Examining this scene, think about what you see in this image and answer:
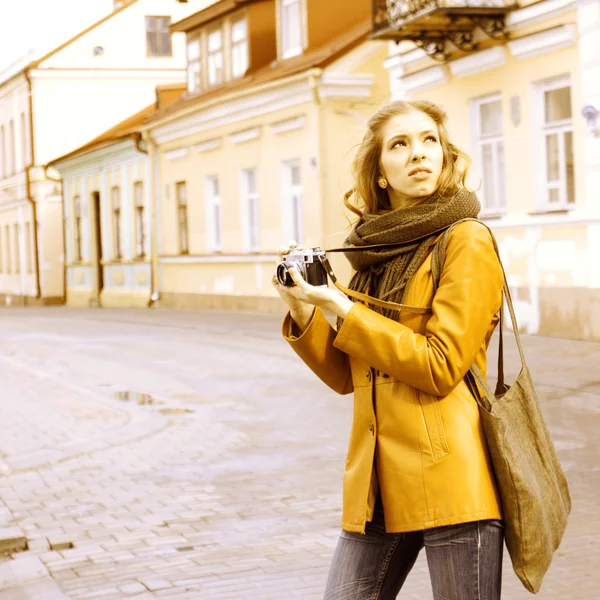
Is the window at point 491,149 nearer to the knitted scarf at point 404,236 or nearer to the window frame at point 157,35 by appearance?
the knitted scarf at point 404,236

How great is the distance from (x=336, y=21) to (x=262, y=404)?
15551mm

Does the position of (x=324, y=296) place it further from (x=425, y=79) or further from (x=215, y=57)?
(x=215, y=57)

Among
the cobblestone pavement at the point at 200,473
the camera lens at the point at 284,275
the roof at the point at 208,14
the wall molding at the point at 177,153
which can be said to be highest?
the roof at the point at 208,14

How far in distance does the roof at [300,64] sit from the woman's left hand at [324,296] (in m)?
20.1

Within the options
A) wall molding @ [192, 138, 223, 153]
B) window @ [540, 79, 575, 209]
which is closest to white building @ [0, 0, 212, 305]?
wall molding @ [192, 138, 223, 153]

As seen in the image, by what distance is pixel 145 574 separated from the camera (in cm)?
556

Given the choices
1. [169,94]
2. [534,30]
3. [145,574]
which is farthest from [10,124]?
[145,574]

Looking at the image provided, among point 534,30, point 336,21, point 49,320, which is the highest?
point 336,21

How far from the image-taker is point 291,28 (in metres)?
26.1

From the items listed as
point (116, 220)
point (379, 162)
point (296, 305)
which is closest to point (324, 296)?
point (296, 305)

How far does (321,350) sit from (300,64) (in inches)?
875

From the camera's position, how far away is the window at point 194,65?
30359 mm

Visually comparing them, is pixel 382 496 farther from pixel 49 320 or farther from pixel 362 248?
pixel 49 320

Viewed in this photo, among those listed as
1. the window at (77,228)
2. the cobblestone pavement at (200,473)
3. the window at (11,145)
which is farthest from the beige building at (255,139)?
the window at (11,145)
